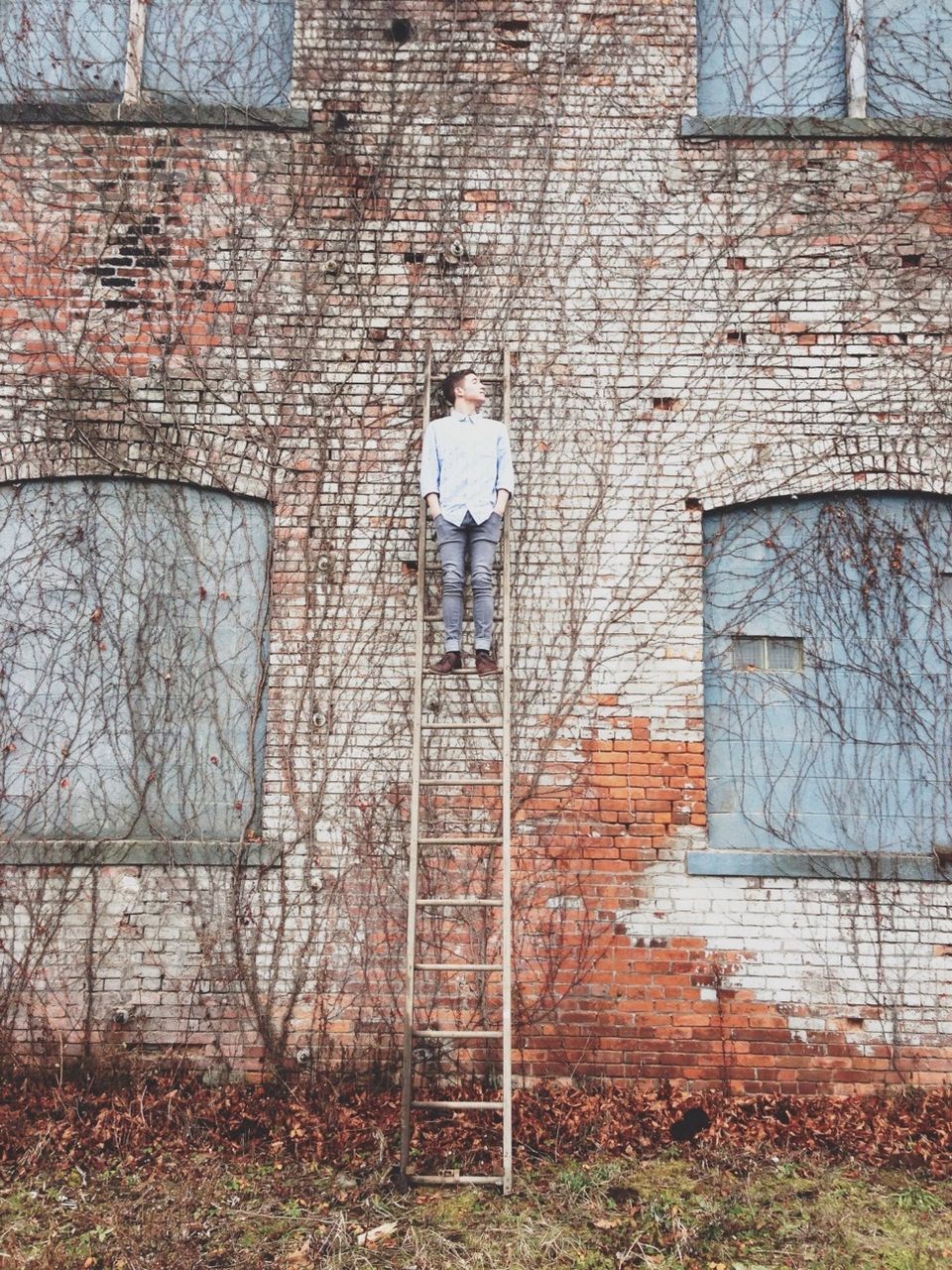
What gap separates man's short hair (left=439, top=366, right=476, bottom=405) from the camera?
5117mm

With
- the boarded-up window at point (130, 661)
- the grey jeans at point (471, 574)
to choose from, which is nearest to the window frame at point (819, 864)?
the grey jeans at point (471, 574)

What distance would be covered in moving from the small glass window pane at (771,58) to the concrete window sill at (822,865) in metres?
4.26

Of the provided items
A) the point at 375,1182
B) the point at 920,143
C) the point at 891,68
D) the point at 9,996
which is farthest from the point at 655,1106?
the point at 891,68

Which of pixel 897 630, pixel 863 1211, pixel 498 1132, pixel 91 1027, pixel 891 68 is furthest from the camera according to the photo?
pixel 891 68

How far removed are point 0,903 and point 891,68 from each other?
22.5 ft

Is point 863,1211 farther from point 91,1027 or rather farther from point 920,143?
point 920,143

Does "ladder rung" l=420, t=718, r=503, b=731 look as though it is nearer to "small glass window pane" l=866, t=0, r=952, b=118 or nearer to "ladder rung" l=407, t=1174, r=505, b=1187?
"ladder rung" l=407, t=1174, r=505, b=1187

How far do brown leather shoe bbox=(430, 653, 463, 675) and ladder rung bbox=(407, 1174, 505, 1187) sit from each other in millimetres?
2222

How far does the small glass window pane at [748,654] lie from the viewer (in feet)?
17.6

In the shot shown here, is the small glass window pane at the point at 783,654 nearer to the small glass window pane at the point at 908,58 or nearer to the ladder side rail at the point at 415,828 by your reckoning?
the ladder side rail at the point at 415,828

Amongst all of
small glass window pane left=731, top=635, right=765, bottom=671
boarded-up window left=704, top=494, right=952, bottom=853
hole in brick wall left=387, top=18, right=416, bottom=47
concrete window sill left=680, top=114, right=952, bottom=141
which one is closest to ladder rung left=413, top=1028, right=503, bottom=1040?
boarded-up window left=704, top=494, right=952, bottom=853

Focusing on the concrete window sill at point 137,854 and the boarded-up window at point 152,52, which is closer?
the concrete window sill at point 137,854

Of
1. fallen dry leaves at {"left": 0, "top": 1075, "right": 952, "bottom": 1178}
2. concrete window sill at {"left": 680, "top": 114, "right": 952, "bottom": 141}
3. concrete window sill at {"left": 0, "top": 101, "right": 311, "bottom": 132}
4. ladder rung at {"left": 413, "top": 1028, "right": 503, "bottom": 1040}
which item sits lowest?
fallen dry leaves at {"left": 0, "top": 1075, "right": 952, "bottom": 1178}

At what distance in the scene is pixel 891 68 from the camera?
228 inches
